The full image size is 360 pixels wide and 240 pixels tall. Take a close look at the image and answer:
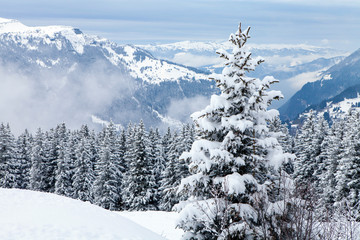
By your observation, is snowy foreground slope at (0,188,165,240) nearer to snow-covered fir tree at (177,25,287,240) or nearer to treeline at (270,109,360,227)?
snow-covered fir tree at (177,25,287,240)

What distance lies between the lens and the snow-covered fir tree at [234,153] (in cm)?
1014

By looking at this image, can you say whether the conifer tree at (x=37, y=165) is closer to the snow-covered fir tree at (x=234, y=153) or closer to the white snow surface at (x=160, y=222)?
the white snow surface at (x=160, y=222)

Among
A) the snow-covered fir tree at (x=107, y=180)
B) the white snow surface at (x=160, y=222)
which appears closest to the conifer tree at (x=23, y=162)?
the snow-covered fir tree at (x=107, y=180)

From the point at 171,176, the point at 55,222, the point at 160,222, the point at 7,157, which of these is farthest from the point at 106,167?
the point at 55,222

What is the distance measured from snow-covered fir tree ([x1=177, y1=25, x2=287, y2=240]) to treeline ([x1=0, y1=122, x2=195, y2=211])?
1009 inches

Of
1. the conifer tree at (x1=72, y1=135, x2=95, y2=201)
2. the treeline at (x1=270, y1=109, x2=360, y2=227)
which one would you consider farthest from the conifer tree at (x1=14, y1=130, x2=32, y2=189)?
the treeline at (x1=270, y1=109, x2=360, y2=227)

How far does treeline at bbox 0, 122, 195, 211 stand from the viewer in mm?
38250

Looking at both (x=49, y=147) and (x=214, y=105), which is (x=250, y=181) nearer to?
(x=214, y=105)

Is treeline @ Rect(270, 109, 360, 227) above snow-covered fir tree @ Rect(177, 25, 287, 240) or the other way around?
the other way around

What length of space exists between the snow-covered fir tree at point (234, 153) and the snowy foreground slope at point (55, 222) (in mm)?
3318

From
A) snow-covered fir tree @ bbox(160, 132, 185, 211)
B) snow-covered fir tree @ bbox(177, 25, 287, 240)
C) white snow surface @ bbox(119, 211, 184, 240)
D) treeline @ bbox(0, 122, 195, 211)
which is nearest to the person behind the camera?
snow-covered fir tree @ bbox(177, 25, 287, 240)

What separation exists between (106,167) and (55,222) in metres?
29.4

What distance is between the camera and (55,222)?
1227 cm

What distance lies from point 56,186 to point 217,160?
39.6 metres
